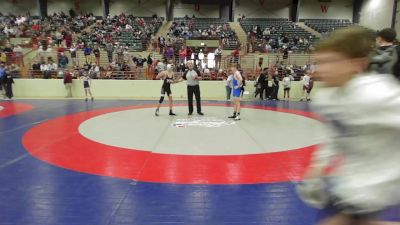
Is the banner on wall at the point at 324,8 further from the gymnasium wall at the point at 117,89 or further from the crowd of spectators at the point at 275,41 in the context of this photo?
the gymnasium wall at the point at 117,89

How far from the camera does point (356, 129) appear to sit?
4.83 ft

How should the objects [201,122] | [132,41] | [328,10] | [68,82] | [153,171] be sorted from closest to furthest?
[153,171] → [201,122] → [68,82] → [132,41] → [328,10]

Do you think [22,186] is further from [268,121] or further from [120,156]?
[268,121]

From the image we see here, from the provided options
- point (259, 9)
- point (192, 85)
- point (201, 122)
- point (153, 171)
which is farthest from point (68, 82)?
point (259, 9)

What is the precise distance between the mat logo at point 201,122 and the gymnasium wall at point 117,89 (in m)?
6.95

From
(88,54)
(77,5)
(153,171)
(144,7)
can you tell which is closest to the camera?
(153,171)

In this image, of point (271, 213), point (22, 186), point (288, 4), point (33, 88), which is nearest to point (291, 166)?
point (271, 213)

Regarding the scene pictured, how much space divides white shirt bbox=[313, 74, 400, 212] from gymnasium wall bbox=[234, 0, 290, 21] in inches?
1278

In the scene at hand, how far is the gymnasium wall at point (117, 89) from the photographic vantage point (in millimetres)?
16781

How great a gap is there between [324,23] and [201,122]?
25.9 meters

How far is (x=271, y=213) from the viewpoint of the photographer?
3.71 metres

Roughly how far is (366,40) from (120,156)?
4965mm

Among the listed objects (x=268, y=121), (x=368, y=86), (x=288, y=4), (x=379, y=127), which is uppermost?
(x=288, y=4)

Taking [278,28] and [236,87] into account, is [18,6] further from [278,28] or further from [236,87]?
[236,87]
